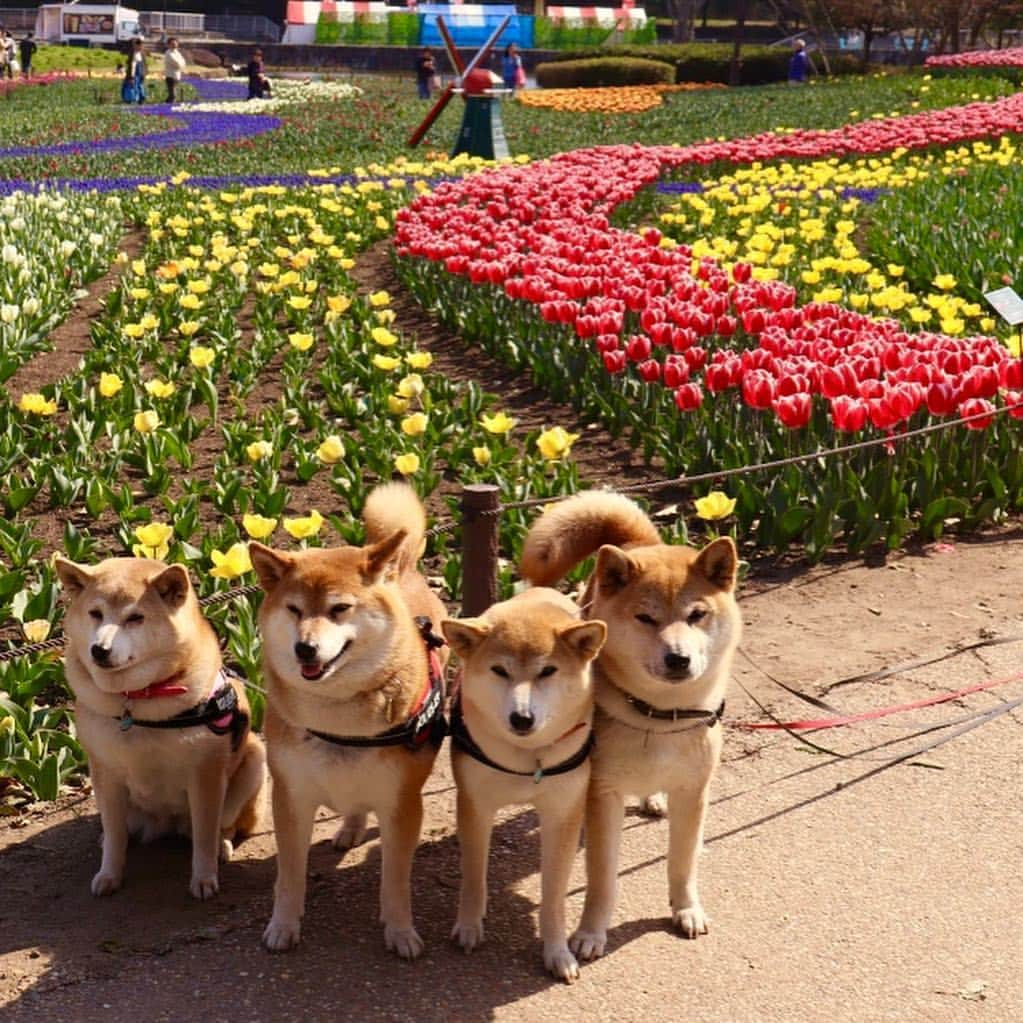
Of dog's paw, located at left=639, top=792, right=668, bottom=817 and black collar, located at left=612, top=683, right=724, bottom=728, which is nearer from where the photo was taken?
black collar, located at left=612, top=683, right=724, bottom=728

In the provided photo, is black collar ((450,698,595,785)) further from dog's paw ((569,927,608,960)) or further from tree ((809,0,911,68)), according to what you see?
tree ((809,0,911,68))

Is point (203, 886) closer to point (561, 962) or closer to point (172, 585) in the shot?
point (172, 585)

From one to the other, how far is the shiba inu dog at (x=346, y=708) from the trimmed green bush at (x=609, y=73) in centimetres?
4302

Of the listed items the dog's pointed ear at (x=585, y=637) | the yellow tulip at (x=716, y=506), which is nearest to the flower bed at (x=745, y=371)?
the yellow tulip at (x=716, y=506)

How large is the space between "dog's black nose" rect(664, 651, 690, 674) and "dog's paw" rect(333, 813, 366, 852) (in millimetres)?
1323

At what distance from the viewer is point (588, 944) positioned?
12.7 ft

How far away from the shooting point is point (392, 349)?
10773 millimetres

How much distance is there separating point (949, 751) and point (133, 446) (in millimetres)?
4876

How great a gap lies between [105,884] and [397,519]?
1.30 metres

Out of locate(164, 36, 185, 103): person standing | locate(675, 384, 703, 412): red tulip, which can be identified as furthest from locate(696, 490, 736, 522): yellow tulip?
locate(164, 36, 185, 103): person standing

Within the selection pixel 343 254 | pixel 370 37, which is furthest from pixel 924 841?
pixel 370 37

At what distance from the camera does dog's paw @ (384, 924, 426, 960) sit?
3.86 metres

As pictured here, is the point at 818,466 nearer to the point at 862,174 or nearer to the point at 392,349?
the point at 392,349

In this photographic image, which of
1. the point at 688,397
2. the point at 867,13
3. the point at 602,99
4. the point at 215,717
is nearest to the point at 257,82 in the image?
the point at 602,99
